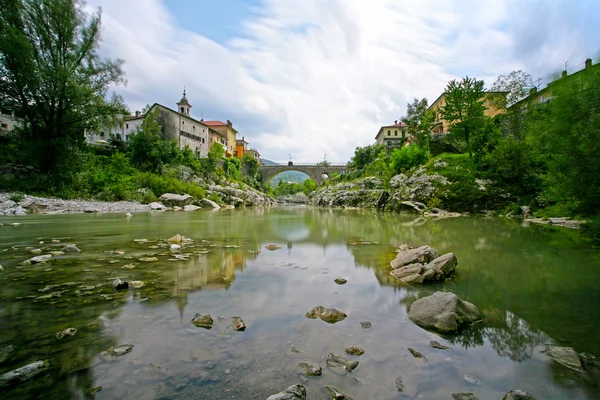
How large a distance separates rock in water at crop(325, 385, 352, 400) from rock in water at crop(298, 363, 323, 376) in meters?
0.25

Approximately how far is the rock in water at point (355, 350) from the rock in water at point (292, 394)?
3.57ft

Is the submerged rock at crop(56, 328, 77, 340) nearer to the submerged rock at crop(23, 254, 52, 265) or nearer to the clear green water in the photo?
the clear green water

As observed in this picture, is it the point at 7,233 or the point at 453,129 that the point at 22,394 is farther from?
the point at 453,129

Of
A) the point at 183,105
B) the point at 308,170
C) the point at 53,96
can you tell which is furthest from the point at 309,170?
the point at 53,96

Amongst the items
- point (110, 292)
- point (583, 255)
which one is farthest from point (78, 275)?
point (583, 255)

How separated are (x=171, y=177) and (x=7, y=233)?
3706 centimetres

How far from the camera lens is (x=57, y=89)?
2755 centimetres

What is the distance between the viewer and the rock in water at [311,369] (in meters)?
3.19

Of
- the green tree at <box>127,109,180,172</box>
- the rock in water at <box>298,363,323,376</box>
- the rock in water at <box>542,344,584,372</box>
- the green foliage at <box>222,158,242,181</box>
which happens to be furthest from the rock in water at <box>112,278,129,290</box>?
the green foliage at <box>222,158,242,181</box>

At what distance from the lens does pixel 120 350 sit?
352 cm

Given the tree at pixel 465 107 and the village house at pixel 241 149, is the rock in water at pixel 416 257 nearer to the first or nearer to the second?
the tree at pixel 465 107

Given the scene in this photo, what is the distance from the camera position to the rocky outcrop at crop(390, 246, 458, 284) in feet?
22.8

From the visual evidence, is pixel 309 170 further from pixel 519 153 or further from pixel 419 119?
pixel 519 153

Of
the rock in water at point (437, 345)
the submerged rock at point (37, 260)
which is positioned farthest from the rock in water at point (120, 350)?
the submerged rock at point (37, 260)
